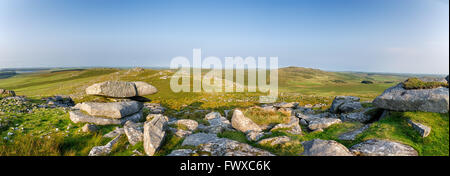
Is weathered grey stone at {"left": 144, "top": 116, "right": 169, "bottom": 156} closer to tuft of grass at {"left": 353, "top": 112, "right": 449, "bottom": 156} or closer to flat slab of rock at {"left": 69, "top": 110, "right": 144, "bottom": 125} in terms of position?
flat slab of rock at {"left": 69, "top": 110, "right": 144, "bottom": 125}

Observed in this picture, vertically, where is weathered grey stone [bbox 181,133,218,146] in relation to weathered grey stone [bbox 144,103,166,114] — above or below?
above

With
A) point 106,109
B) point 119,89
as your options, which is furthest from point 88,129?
point 119,89

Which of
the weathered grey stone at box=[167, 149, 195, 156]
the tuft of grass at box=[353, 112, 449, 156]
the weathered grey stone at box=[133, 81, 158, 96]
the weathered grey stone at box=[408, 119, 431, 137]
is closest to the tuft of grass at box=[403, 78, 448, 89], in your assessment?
the tuft of grass at box=[353, 112, 449, 156]

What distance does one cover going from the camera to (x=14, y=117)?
13508 mm

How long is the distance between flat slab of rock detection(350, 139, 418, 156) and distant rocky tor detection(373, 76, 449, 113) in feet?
16.3

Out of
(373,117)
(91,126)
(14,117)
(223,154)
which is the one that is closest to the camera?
(223,154)

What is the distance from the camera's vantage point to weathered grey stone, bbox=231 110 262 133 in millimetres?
14664

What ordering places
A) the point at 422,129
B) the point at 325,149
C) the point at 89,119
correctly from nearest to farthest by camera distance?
the point at 325,149 < the point at 422,129 < the point at 89,119

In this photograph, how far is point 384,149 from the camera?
8.37 m

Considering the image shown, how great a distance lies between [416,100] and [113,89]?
28.3 meters

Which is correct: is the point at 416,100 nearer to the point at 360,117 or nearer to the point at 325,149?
the point at 360,117
